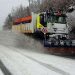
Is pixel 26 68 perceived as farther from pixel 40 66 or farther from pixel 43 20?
pixel 43 20

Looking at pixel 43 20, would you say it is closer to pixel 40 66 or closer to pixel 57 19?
pixel 57 19

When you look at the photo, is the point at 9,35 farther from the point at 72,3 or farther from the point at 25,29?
the point at 72,3

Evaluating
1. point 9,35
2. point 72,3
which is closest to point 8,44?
point 9,35

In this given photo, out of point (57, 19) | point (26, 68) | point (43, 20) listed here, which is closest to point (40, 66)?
point (26, 68)

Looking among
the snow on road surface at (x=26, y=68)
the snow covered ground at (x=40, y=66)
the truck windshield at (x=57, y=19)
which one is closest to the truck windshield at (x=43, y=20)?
the truck windshield at (x=57, y=19)

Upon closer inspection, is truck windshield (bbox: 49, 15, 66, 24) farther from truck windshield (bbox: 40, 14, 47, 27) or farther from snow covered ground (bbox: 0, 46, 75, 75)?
snow covered ground (bbox: 0, 46, 75, 75)

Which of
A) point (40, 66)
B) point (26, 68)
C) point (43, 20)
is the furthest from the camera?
point (43, 20)

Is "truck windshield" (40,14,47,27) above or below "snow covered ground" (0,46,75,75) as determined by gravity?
above

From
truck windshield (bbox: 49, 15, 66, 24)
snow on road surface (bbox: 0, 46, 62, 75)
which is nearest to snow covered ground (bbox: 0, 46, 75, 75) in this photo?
snow on road surface (bbox: 0, 46, 62, 75)

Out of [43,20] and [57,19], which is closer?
[43,20]

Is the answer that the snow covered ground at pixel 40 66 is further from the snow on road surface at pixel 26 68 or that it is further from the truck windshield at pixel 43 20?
the truck windshield at pixel 43 20

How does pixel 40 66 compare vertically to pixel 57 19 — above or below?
below

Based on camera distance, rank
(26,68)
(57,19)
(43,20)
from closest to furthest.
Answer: (26,68) → (43,20) → (57,19)

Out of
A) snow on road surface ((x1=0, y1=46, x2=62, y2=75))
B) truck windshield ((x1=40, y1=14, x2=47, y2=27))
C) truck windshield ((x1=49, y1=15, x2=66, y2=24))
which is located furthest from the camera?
truck windshield ((x1=49, y1=15, x2=66, y2=24))
